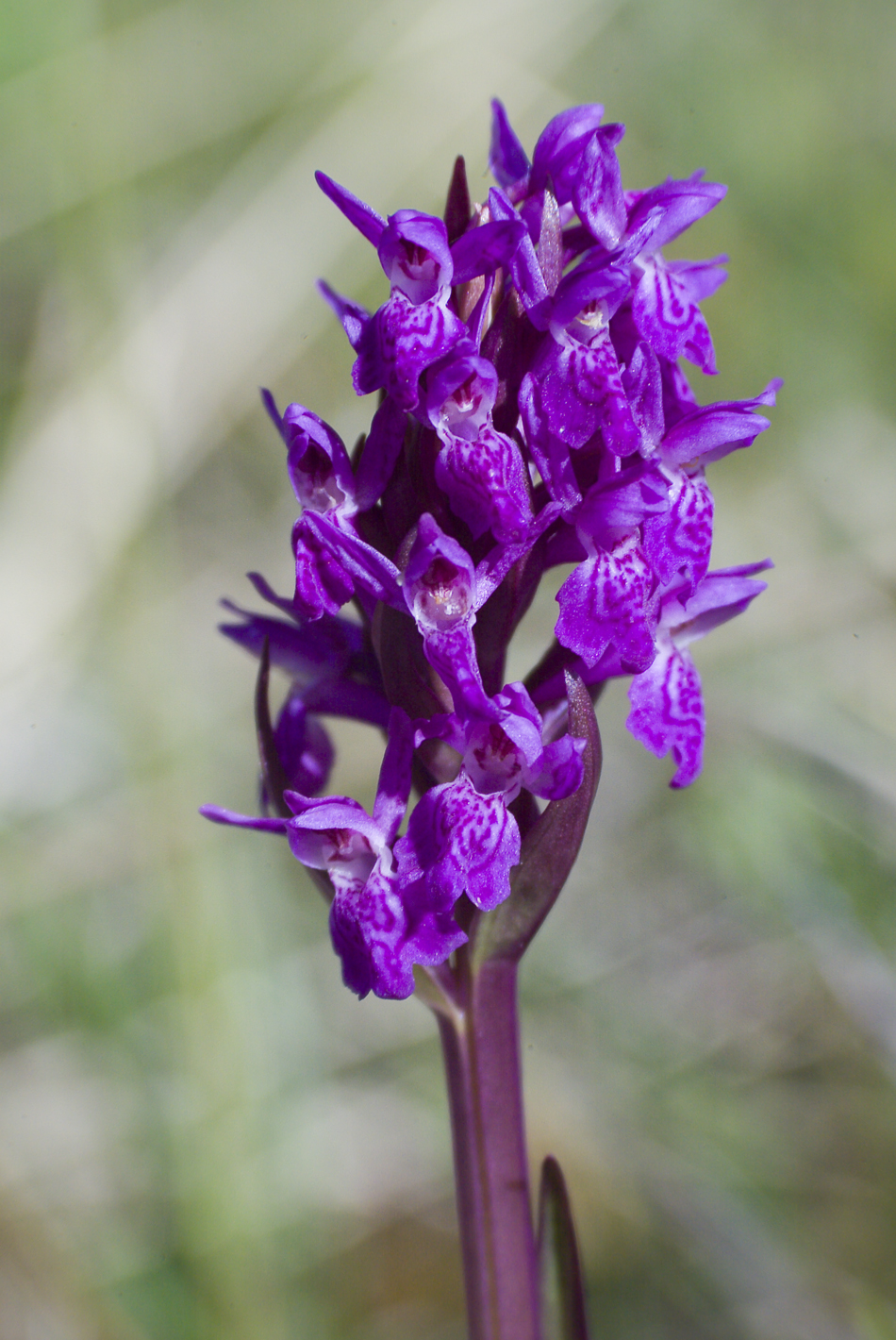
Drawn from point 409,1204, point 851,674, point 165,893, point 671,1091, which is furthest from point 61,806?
point 851,674

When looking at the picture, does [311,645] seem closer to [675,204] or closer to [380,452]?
[380,452]

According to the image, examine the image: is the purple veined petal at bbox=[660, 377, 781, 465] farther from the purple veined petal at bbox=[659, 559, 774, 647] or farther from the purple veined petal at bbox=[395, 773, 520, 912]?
the purple veined petal at bbox=[395, 773, 520, 912]

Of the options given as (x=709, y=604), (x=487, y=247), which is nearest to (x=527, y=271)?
(x=487, y=247)

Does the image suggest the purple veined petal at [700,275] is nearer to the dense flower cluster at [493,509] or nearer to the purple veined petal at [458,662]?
the dense flower cluster at [493,509]

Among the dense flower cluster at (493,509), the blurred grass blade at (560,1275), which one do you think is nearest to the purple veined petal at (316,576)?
the dense flower cluster at (493,509)

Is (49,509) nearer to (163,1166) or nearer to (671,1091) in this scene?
(163,1166)
